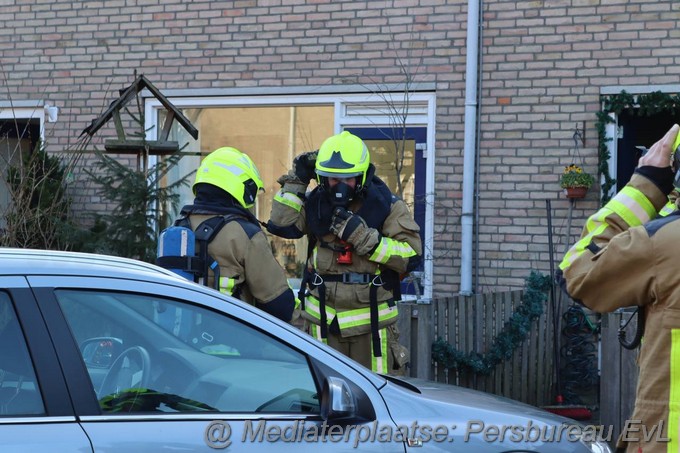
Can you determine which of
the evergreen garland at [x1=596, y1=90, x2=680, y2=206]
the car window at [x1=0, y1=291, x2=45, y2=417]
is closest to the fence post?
the evergreen garland at [x1=596, y1=90, x2=680, y2=206]

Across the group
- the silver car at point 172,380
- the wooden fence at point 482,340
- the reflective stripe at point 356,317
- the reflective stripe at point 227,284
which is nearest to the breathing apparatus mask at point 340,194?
the reflective stripe at point 356,317

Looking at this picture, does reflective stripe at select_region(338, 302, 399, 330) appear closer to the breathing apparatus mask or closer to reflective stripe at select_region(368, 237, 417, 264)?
reflective stripe at select_region(368, 237, 417, 264)

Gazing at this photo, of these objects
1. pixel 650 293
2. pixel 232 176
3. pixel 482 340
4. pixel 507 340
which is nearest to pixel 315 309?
pixel 232 176

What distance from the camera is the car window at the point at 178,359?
3.02 m

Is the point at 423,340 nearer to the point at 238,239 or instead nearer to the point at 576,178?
the point at 238,239

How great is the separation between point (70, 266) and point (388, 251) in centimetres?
252

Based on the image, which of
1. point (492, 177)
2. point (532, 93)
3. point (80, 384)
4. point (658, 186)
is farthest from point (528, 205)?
point (80, 384)

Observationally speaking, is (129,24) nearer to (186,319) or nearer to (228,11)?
(228,11)

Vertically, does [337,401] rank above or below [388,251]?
below

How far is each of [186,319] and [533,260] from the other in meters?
Result: 5.56

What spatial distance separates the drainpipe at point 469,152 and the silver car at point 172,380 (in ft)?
15.8

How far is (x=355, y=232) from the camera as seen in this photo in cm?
520

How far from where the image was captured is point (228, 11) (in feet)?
29.9

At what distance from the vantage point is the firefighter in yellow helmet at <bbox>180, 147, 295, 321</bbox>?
4793 mm
